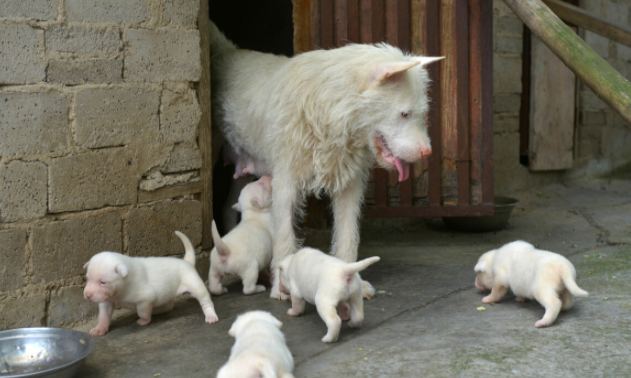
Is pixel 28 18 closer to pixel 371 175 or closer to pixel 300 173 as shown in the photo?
pixel 300 173

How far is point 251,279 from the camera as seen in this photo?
4.30 m

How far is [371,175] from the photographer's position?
5.48 metres

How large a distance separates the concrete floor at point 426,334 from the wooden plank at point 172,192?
0.74 meters

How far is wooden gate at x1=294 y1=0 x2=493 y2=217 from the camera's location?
517cm

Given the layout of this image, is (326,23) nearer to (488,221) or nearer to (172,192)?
(172,192)

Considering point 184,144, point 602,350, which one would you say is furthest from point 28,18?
point 602,350

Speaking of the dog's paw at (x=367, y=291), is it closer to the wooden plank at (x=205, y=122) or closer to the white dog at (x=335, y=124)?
the white dog at (x=335, y=124)

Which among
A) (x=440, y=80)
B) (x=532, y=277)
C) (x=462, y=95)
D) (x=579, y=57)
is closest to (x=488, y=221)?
(x=462, y=95)

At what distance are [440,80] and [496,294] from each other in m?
2.15

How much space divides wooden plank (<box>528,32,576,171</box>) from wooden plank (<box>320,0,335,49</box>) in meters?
3.76

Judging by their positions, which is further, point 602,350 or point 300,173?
point 300,173

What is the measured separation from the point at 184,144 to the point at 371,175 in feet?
5.72

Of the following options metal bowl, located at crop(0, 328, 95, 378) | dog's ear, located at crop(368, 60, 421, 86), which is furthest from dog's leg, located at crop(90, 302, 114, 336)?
dog's ear, located at crop(368, 60, 421, 86)

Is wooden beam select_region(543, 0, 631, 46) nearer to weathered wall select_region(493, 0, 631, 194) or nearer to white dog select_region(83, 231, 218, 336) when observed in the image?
weathered wall select_region(493, 0, 631, 194)
